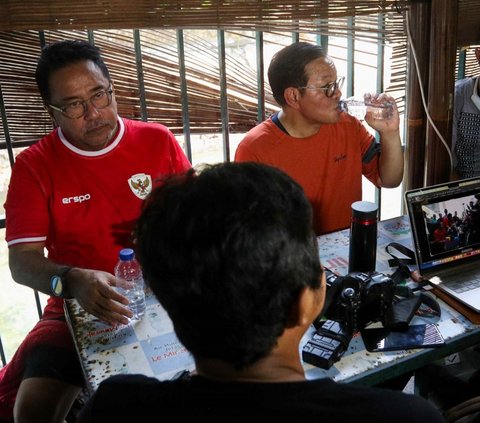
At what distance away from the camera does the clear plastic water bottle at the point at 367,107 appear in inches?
85.9

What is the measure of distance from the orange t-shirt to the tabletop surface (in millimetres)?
868

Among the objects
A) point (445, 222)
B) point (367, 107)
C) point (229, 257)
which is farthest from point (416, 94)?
point (229, 257)

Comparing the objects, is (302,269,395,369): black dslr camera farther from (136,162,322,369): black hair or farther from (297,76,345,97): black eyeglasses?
(297,76,345,97): black eyeglasses

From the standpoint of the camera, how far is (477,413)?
1.27m

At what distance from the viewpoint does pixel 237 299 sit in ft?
2.49

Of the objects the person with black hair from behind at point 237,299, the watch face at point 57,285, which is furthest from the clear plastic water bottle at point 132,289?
the person with black hair from behind at point 237,299

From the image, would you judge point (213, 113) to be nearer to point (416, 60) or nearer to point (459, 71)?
point (416, 60)

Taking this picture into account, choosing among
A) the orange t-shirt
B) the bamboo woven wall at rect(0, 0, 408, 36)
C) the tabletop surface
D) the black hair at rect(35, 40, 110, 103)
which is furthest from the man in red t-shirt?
the orange t-shirt

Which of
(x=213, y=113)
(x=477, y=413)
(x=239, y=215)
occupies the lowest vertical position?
(x=477, y=413)

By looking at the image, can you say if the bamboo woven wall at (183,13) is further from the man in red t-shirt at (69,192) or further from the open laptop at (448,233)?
the open laptop at (448,233)

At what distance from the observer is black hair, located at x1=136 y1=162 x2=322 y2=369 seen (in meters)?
0.75

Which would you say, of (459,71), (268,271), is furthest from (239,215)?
(459,71)

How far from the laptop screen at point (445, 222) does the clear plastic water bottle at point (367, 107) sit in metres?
0.61

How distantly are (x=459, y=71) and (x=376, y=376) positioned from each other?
7.36ft
